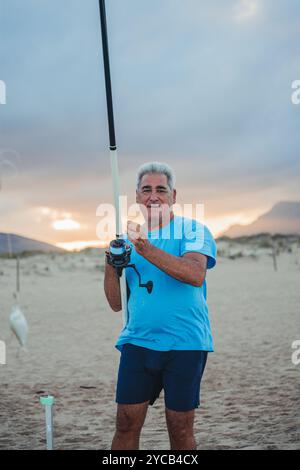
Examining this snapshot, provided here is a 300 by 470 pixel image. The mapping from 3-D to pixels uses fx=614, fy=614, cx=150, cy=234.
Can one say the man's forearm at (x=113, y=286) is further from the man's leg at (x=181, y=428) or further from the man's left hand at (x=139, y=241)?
the man's leg at (x=181, y=428)

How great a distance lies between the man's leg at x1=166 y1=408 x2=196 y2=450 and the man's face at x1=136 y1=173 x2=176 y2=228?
960mm

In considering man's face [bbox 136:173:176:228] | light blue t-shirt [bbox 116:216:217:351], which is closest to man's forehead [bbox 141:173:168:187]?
man's face [bbox 136:173:176:228]

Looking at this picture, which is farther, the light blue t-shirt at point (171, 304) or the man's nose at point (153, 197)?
the man's nose at point (153, 197)

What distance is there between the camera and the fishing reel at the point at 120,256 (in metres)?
3.05

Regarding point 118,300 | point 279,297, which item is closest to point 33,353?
point 118,300

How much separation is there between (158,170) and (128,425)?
1282 millimetres

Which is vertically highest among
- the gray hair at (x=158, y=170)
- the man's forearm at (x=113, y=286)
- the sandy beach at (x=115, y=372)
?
the gray hair at (x=158, y=170)

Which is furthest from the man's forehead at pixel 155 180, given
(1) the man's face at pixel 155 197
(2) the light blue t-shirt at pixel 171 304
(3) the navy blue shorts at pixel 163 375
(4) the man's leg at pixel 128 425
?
(4) the man's leg at pixel 128 425

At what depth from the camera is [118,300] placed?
11.0 ft

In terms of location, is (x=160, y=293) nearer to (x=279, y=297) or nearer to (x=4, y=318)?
(x=4, y=318)

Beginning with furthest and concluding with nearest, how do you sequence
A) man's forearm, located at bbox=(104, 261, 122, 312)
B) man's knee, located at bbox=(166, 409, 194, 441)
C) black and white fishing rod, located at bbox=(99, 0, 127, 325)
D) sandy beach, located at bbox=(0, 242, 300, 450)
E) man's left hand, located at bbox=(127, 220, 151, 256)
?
sandy beach, located at bbox=(0, 242, 300, 450), man's forearm, located at bbox=(104, 261, 122, 312), black and white fishing rod, located at bbox=(99, 0, 127, 325), man's knee, located at bbox=(166, 409, 194, 441), man's left hand, located at bbox=(127, 220, 151, 256)

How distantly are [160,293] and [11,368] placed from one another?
248 inches

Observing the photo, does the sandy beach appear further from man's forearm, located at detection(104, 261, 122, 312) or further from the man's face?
the man's face

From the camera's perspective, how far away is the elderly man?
297 cm
